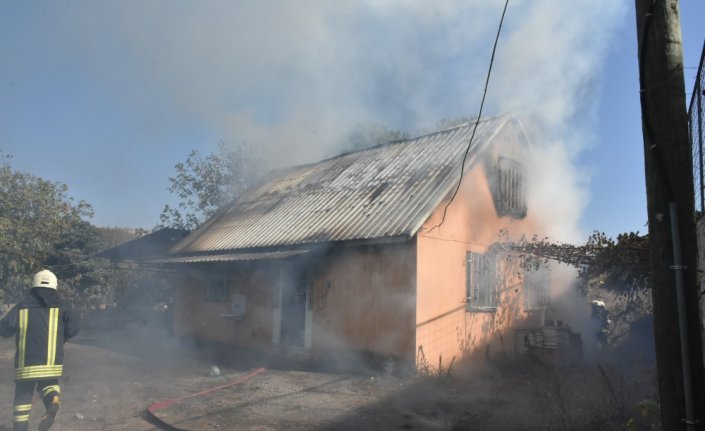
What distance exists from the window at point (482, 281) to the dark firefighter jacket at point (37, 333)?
7.44 m

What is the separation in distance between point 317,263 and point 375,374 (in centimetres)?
283

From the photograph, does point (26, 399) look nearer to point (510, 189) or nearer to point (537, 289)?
point (510, 189)

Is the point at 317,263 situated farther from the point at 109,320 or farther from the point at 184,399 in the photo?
the point at 109,320

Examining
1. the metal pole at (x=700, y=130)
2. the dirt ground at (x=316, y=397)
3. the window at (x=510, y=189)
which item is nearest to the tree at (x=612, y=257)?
the window at (x=510, y=189)

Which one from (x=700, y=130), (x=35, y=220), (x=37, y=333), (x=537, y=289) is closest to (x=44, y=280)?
(x=37, y=333)

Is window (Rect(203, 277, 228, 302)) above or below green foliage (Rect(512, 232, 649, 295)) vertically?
below

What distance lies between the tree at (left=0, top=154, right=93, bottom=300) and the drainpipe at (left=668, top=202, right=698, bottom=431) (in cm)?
1644

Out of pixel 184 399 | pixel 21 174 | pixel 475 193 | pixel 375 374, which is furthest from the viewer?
pixel 21 174

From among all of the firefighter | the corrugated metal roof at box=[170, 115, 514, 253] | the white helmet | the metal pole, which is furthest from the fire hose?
the metal pole

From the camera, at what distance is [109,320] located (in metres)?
18.9

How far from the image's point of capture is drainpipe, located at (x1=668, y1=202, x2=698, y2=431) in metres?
3.00

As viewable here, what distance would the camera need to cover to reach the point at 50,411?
17.2 ft

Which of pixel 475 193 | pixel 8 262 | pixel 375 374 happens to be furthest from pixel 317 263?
pixel 8 262

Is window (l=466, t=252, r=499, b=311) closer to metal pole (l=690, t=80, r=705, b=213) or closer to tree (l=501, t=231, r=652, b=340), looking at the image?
tree (l=501, t=231, r=652, b=340)
